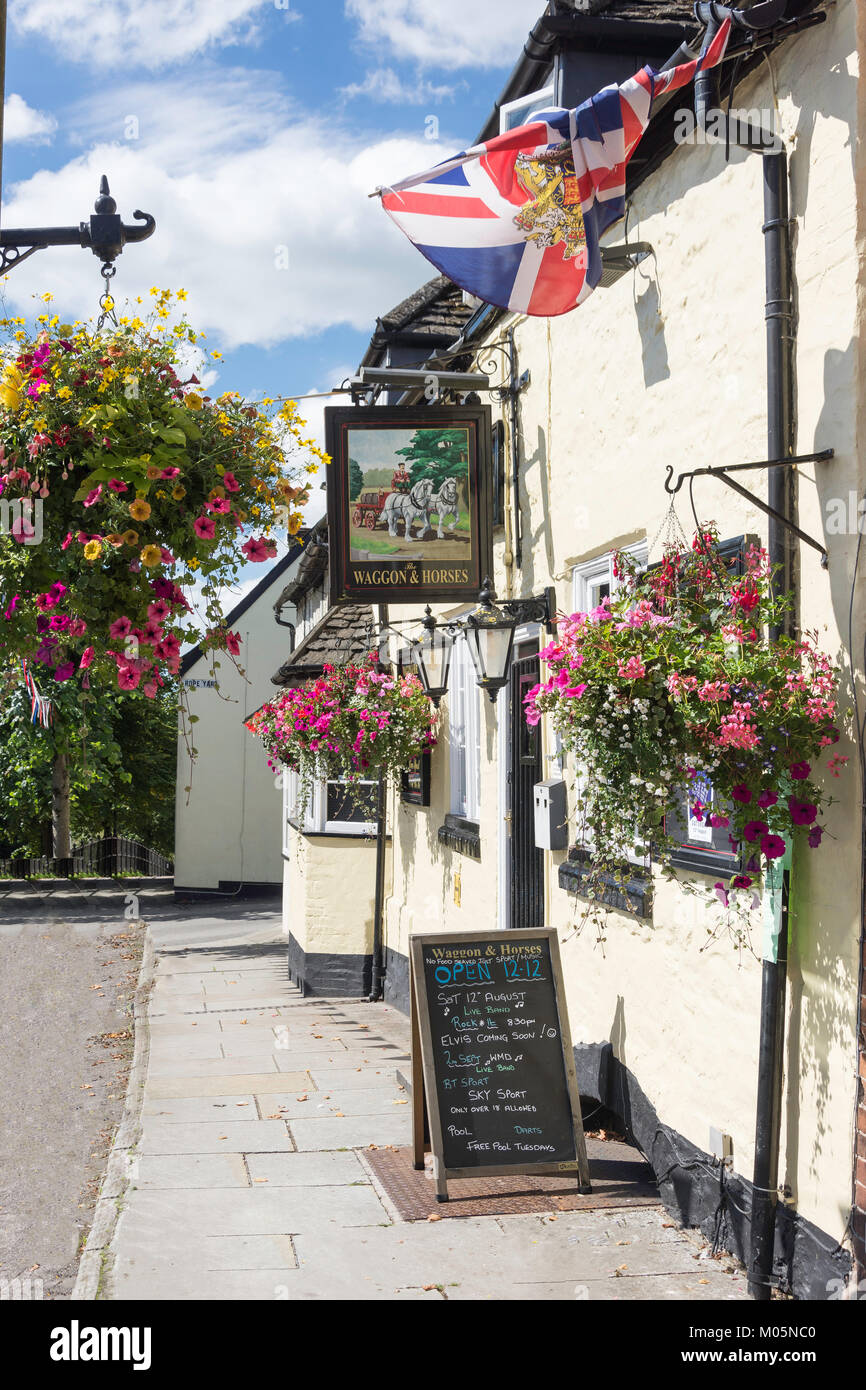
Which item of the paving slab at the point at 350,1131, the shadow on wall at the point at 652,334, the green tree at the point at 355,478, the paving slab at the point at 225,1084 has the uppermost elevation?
the shadow on wall at the point at 652,334

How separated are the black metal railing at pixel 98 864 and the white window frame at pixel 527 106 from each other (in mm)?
22975

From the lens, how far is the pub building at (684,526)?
4.36 m

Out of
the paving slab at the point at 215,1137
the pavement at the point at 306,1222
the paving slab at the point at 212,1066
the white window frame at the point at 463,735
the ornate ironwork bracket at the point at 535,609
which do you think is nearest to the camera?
the pavement at the point at 306,1222

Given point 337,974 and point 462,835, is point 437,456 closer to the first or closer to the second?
point 462,835

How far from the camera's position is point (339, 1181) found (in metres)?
6.34

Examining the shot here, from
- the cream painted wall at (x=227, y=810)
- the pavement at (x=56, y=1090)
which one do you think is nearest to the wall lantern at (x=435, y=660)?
the pavement at (x=56, y=1090)

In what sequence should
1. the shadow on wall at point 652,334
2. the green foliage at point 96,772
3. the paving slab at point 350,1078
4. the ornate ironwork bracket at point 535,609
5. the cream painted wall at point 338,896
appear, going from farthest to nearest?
the green foliage at point 96,772
the cream painted wall at point 338,896
the paving slab at point 350,1078
the ornate ironwork bracket at point 535,609
the shadow on wall at point 652,334

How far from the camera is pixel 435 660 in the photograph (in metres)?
10.7

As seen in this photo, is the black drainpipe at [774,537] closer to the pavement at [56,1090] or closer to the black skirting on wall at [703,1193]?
the black skirting on wall at [703,1193]

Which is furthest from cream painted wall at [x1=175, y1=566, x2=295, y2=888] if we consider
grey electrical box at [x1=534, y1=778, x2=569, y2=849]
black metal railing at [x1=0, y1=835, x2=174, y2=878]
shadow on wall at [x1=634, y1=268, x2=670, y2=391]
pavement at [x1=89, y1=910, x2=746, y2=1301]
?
shadow on wall at [x1=634, y1=268, x2=670, y2=391]

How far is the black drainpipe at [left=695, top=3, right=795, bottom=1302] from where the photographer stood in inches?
183

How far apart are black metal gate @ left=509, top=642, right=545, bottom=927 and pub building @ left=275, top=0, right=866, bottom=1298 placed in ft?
0.09

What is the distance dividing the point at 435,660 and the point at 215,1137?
183 inches

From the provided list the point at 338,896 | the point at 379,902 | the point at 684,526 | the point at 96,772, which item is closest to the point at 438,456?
the point at 684,526
